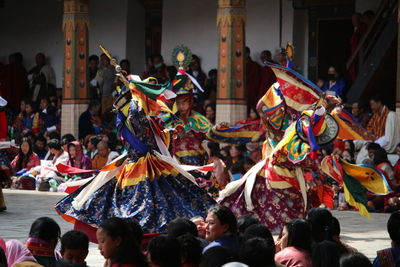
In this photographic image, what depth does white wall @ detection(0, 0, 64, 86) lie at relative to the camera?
21594mm

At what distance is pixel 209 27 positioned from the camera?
20016 mm

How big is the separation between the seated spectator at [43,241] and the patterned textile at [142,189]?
2.70 meters

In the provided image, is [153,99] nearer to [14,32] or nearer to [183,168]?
[183,168]

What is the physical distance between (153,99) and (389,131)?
676 cm

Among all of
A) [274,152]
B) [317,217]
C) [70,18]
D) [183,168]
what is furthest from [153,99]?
[70,18]

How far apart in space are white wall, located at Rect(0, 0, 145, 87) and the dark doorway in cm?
406

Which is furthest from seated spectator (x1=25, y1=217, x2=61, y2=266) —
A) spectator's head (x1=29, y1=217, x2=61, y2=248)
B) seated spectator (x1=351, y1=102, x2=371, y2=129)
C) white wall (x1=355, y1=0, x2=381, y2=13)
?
white wall (x1=355, y1=0, x2=381, y2=13)

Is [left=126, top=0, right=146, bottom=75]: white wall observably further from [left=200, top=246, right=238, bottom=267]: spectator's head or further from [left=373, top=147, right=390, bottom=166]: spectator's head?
[left=200, top=246, right=238, bottom=267]: spectator's head

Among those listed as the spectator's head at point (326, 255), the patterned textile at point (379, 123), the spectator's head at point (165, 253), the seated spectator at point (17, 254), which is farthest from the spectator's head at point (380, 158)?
the spectator's head at point (165, 253)

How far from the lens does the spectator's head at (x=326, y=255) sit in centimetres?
587

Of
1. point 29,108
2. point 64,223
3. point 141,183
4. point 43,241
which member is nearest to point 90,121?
point 29,108

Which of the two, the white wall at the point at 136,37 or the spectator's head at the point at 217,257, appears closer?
the spectator's head at the point at 217,257

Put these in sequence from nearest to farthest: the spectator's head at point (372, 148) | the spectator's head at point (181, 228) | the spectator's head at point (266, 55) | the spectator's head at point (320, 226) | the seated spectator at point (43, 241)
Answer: the seated spectator at point (43, 241) < the spectator's head at point (181, 228) < the spectator's head at point (320, 226) < the spectator's head at point (372, 148) < the spectator's head at point (266, 55)

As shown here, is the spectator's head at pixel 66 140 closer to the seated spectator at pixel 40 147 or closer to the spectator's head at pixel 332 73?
the seated spectator at pixel 40 147
